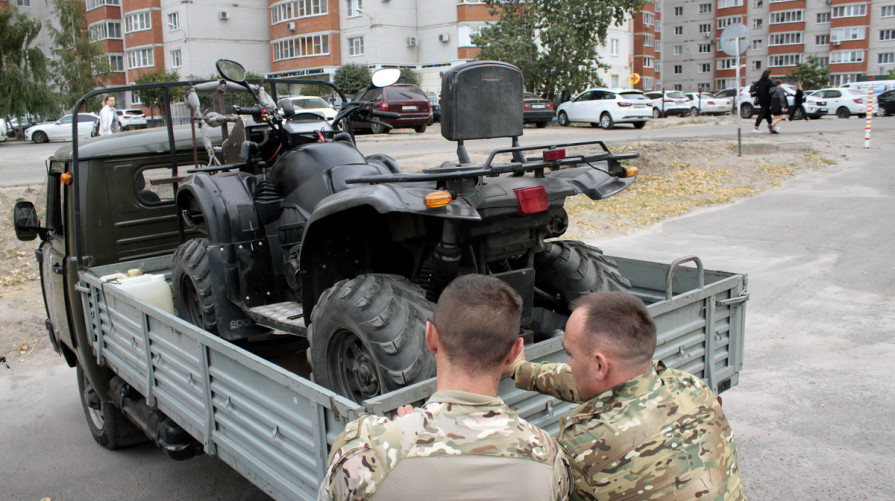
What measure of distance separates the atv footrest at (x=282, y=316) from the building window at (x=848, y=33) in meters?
84.4

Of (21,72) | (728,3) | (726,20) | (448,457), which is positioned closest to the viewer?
(448,457)

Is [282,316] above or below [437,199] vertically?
below

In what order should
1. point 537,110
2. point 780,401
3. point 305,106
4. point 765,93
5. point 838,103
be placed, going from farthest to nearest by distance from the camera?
1. point 838,103
2. point 537,110
3. point 765,93
4. point 305,106
5. point 780,401

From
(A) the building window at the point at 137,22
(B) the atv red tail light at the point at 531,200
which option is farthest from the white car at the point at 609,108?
(A) the building window at the point at 137,22

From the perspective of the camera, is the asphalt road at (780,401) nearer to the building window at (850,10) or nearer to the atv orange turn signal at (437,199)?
the atv orange turn signal at (437,199)

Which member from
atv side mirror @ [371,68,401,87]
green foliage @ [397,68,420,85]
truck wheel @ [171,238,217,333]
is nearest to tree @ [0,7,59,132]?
green foliage @ [397,68,420,85]

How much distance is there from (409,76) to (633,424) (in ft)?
144

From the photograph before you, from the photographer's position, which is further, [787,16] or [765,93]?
[787,16]

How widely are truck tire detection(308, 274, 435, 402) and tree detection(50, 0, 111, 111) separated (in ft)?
122

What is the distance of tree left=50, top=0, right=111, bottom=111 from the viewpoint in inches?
1486

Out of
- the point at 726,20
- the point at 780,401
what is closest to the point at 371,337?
the point at 780,401

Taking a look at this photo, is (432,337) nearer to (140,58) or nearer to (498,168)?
(498,168)

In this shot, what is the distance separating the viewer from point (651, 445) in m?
Answer: 1.98

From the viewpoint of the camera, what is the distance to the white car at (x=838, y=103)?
32625mm
